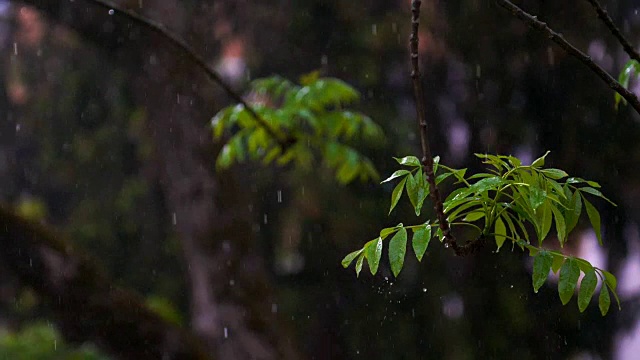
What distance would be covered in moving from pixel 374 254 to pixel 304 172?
3.19 metres

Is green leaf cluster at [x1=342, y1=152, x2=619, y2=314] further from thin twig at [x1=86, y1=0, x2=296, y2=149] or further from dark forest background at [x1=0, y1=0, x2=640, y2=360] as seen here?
dark forest background at [x1=0, y1=0, x2=640, y2=360]

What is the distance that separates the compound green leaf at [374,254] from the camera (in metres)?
0.83

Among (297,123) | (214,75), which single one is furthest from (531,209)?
(297,123)

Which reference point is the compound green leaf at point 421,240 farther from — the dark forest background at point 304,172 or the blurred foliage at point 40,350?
the blurred foliage at point 40,350

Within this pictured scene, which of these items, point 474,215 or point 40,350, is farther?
point 40,350

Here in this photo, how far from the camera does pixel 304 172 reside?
4031 millimetres

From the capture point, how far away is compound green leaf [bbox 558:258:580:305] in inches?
30.1

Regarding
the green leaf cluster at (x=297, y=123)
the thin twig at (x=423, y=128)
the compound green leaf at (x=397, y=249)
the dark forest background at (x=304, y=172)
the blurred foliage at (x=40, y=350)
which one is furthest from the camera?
the blurred foliage at (x=40, y=350)

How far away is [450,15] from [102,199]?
2.64m

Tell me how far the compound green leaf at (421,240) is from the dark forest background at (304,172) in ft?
5.39

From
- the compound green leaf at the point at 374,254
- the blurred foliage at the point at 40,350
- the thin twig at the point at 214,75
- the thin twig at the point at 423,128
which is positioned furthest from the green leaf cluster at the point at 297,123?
the blurred foliage at the point at 40,350

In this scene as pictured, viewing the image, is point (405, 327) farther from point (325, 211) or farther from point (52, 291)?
point (52, 291)

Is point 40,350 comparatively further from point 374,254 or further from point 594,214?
point 594,214

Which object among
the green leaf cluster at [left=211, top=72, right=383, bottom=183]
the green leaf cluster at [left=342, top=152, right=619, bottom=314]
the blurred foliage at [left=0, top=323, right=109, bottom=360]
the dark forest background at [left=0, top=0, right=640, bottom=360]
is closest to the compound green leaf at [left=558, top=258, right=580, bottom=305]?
the green leaf cluster at [left=342, top=152, right=619, bottom=314]
